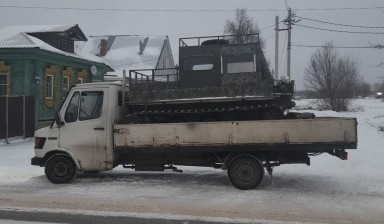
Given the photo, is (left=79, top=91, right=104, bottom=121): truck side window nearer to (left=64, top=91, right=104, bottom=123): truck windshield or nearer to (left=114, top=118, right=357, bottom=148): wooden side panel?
(left=64, top=91, right=104, bottom=123): truck windshield

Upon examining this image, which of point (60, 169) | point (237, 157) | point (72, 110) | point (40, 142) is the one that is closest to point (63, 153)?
point (60, 169)

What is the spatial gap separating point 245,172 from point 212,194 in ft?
2.97

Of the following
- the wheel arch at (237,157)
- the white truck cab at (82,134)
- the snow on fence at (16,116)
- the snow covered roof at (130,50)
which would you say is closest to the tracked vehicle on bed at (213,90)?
the white truck cab at (82,134)

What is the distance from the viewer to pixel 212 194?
28.3ft

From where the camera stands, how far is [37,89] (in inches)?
877

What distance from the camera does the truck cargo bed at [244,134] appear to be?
8.66m

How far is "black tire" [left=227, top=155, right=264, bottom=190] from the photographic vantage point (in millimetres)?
Answer: 8977

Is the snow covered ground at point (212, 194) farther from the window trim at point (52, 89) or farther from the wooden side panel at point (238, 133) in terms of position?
the window trim at point (52, 89)

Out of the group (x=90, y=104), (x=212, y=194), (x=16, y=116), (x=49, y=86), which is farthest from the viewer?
(x=49, y=86)

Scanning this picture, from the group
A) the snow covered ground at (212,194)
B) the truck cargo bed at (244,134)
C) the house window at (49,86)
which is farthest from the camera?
the house window at (49,86)

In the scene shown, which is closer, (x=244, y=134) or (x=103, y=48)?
(x=244, y=134)

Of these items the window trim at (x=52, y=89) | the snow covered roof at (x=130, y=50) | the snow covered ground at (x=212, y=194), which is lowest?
the snow covered ground at (x=212, y=194)

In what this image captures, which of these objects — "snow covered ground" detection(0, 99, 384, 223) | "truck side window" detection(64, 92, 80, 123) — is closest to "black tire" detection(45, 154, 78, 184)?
"snow covered ground" detection(0, 99, 384, 223)

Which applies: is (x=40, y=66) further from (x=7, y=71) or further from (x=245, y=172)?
(x=245, y=172)
